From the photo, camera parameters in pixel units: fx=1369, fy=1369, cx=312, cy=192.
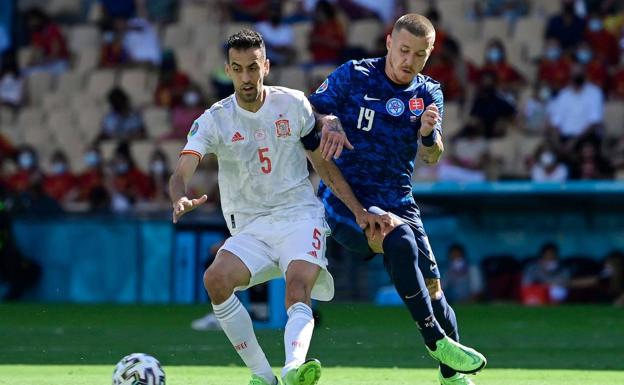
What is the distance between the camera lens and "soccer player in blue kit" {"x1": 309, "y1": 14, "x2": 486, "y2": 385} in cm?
873

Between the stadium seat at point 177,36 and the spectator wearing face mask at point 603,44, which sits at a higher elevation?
the spectator wearing face mask at point 603,44

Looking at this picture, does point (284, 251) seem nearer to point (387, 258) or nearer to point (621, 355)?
point (387, 258)

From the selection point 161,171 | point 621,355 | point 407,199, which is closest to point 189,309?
point 161,171

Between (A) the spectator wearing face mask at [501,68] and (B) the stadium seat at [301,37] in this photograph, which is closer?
(A) the spectator wearing face mask at [501,68]

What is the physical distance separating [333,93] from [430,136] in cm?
79

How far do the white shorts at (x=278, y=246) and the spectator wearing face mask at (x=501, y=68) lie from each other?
1196 cm

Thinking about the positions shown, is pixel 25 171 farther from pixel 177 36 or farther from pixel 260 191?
pixel 260 191

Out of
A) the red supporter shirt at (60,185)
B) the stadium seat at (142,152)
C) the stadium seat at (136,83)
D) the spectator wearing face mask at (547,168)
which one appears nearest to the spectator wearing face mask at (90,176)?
the red supporter shirt at (60,185)

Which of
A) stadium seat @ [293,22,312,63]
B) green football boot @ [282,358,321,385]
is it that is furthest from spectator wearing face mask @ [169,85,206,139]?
green football boot @ [282,358,321,385]

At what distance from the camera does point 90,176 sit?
21062 millimetres

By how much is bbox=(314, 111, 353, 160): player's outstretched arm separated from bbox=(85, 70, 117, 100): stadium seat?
1565cm

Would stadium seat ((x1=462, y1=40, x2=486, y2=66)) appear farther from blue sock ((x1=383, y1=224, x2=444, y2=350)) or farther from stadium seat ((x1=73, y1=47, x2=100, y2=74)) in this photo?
blue sock ((x1=383, y1=224, x2=444, y2=350))

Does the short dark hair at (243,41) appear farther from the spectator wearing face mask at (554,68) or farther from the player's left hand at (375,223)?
the spectator wearing face mask at (554,68)

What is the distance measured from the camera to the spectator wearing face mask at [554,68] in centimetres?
1981
